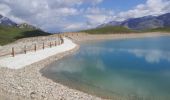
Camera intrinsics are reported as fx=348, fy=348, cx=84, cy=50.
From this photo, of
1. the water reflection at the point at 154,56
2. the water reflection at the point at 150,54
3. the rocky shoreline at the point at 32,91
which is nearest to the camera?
the rocky shoreline at the point at 32,91

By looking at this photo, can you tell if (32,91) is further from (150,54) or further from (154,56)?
(150,54)

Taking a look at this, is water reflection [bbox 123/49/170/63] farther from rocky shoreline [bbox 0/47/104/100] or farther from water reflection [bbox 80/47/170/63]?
rocky shoreline [bbox 0/47/104/100]

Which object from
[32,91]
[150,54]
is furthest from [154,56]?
[32,91]

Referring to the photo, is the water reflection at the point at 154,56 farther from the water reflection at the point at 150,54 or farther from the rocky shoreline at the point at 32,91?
the rocky shoreline at the point at 32,91

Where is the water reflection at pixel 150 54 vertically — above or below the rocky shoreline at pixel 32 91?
below

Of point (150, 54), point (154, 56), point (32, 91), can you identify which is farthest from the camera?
point (150, 54)

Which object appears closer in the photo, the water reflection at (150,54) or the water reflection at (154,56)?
the water reflection at (154,56)

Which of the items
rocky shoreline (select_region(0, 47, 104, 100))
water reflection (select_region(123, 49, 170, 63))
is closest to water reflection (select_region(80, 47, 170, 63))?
water reflection (select_region(123, 49, 170, 63))

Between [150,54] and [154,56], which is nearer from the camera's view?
[154,56]

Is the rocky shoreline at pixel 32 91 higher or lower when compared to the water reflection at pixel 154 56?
higher

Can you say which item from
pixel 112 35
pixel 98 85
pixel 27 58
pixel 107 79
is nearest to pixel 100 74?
pixel 107 79

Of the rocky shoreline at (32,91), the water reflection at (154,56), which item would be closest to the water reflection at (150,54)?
the water reflection at (154,56)

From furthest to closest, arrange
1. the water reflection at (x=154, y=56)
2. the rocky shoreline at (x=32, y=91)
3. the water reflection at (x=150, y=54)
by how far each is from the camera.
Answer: the water reflection at (x=150, y=54) < the water reflection at (x=154, y=56) < the rocky shoreline at (x=32, y=91)

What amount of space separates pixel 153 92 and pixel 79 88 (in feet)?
18.7
